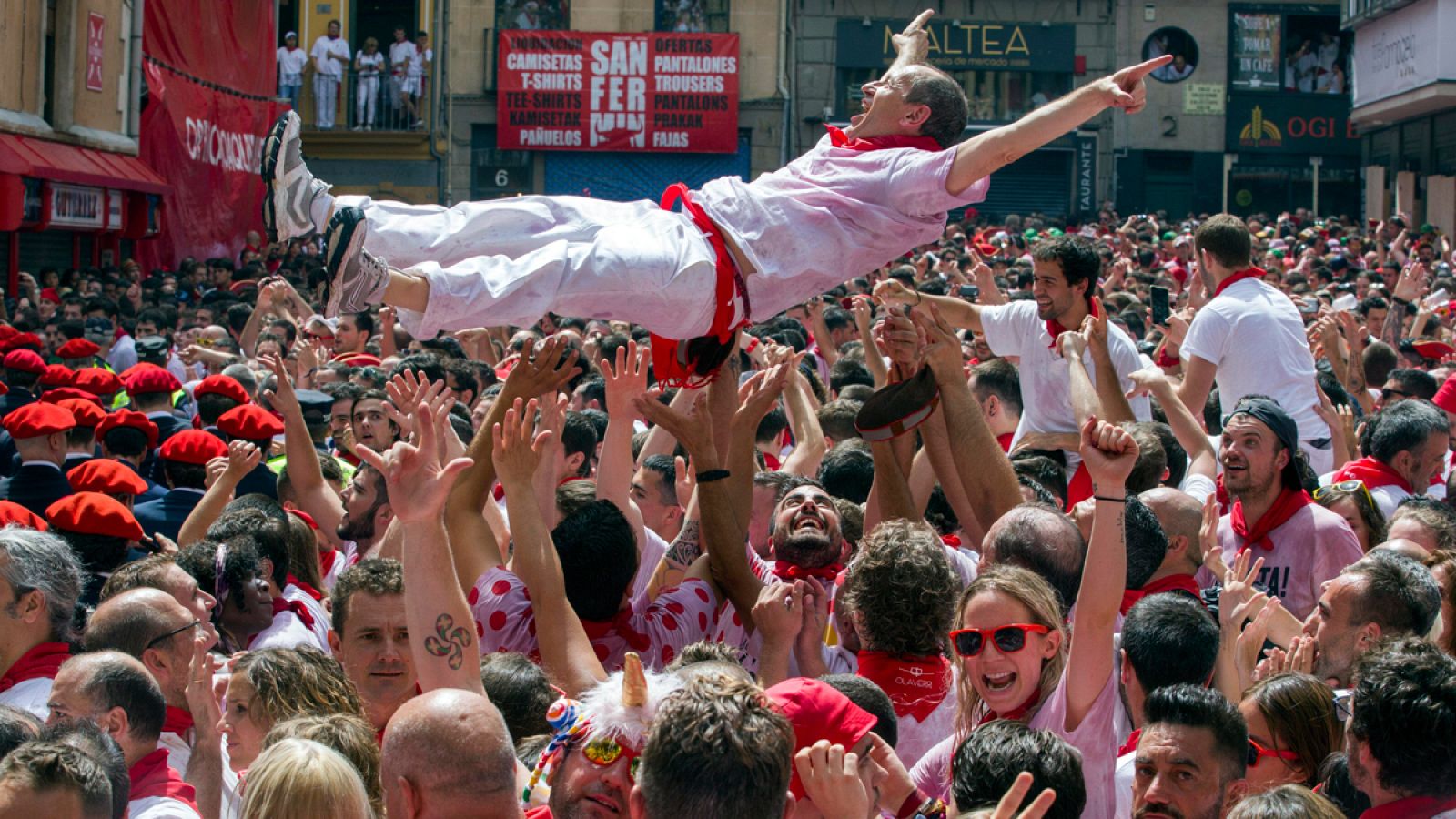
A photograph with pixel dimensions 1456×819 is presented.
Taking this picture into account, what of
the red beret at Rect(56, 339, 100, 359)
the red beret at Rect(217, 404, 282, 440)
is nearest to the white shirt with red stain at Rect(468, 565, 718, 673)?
the red beret at Rect(217, 404, 282, 440)

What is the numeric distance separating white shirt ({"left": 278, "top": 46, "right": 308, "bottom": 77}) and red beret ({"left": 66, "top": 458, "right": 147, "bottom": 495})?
23.6m

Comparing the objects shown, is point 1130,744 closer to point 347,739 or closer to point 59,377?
point 347,739

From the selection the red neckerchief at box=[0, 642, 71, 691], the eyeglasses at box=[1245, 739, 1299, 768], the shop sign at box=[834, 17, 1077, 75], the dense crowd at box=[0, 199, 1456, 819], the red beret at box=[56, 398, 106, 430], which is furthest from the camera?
the shop sign at box=[834, 17, 1077, 75]

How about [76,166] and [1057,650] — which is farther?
[76,166]

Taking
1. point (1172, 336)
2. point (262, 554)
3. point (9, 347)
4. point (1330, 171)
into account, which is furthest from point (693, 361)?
point (1330, 171)

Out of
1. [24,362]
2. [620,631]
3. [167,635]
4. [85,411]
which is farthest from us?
[24,362]

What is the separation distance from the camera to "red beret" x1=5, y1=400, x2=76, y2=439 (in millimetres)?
6812

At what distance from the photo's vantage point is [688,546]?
5168mm

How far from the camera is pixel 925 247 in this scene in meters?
21.5

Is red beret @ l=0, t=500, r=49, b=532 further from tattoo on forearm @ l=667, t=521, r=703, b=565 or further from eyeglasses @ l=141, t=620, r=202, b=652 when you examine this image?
tattoo on forearm @ l=667, t=521, r=703, b=565

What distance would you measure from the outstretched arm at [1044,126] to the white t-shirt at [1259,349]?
5.74 ft

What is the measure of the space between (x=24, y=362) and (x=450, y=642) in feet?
22.0

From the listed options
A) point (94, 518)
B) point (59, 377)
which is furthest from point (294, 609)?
point (59, 377)

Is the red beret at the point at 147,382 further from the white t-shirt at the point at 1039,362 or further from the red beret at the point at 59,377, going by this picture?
the white t-shirt at the point at 1039,362
